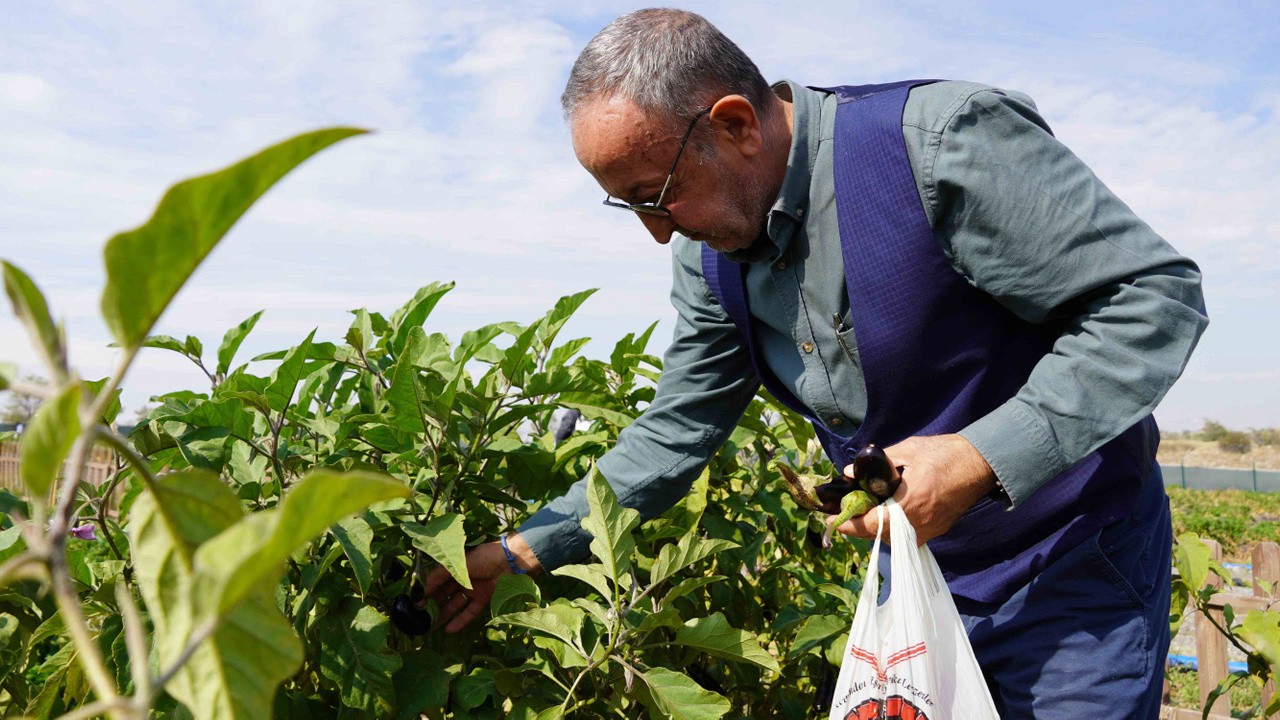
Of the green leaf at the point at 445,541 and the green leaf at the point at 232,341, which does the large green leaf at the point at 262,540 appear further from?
the green leaf at the point at 232,341

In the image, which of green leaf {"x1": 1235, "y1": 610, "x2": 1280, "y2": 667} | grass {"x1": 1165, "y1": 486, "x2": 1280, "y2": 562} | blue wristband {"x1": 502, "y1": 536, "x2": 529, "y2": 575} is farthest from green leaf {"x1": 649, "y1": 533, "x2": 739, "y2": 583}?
grass {"x1": 1165, "y1": 486, "x2": 1280, "y2": 562}

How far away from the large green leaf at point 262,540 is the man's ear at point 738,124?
5.24ft

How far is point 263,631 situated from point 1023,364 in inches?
65.1

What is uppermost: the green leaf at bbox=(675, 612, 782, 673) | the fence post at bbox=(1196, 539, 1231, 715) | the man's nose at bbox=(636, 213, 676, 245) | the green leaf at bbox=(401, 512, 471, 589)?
the man's nose at bbox=(636, 213, 676, 245)

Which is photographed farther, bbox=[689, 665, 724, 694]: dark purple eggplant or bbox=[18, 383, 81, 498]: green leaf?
bbox=[689, 665, 724, 694]: dark purple eggplant

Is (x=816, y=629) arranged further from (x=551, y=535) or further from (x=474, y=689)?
(x=474, y=689)

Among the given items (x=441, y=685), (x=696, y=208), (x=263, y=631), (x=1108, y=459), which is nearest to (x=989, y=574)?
(x=1108, y=459)

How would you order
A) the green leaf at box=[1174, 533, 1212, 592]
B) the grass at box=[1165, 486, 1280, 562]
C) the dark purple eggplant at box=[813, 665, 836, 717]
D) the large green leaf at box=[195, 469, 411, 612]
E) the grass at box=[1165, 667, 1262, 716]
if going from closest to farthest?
the large green leaf at box=[195, 469, 411, 612] → the dark purple eggplant at box=[813, 665, 836, 717] → the green leaf at box=[1174, 533, 1212, 592] → the grass at box=[1165, 667, 1262, 716] → the grass at box=[1165, 486, 1280, 562]

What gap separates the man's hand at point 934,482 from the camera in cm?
157

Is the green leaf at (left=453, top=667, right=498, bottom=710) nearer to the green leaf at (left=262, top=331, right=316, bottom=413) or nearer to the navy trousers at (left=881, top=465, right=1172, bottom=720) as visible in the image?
the green leaf at (left=262, top=331, right=316, bottom=413)

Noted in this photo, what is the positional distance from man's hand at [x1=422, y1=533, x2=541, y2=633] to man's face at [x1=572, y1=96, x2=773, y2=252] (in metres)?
0.68

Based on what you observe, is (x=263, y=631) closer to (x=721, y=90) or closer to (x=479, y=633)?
(x=479, y=633)

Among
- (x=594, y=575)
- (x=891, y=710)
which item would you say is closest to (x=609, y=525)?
(x=594, y=575)

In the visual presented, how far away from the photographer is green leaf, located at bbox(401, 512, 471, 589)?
1.40m
